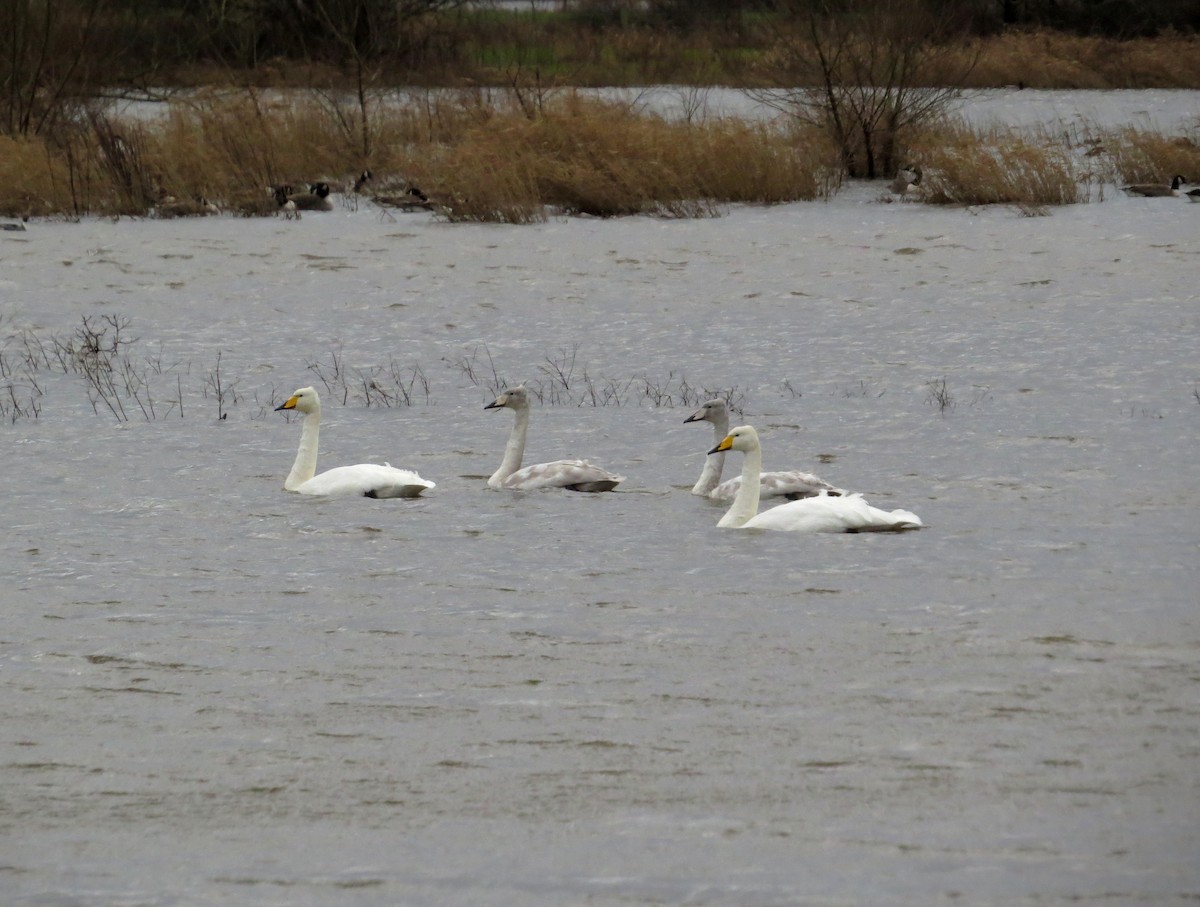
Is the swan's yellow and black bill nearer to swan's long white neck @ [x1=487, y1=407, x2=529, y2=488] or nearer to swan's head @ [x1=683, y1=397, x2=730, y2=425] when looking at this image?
swan's head @ [x1=683, y1=397, x2=730, y2=425]

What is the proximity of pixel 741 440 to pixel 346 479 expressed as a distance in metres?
2.00

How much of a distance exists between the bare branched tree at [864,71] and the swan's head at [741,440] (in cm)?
1383

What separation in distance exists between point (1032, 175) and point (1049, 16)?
23.3 metres

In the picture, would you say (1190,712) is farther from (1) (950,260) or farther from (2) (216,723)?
(1) (950,260)

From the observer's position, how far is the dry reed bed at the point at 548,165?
70.2 ft

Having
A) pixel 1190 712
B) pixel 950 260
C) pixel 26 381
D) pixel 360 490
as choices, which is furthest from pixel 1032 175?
pixel 1190 712

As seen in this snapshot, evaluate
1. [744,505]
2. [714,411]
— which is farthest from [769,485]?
[714,411]

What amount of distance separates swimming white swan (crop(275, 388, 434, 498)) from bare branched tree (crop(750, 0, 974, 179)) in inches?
542

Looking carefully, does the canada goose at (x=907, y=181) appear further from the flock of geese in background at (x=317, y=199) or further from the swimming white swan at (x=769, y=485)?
the swimming white swan at (x=769, y=485)

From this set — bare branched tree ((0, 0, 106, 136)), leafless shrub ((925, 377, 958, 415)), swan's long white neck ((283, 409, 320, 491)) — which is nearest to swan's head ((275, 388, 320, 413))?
swan's long white neck ((283, 409, 320, 491))

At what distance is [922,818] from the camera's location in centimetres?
495

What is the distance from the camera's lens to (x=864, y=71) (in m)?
22.6

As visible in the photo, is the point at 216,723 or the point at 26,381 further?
the point at 26,381

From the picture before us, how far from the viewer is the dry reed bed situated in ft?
70.2
